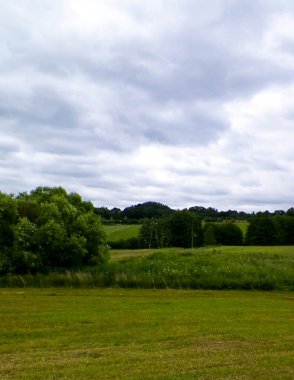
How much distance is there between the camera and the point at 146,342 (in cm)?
1198

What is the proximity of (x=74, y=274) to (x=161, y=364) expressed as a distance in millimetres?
26891

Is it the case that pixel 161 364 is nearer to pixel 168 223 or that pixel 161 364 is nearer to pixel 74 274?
pixel 74 274

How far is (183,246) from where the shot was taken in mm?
116812

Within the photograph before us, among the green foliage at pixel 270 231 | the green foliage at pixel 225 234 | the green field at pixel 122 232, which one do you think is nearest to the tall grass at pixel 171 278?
the green field at pixel 122 232

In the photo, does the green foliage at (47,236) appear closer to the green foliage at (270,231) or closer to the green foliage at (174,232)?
the green foliage at (174,232)

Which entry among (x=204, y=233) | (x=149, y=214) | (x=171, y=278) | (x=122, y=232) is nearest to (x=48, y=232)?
(x=171, y=278)

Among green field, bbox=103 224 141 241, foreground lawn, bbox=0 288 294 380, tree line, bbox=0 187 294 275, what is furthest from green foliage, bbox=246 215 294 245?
foreground lawn, bbox=0 288 294 380

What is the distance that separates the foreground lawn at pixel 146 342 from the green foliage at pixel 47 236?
A: 16.8 metres

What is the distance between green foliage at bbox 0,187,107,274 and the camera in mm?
36500

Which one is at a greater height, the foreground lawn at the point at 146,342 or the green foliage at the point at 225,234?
the green foliage at the point at 225,234

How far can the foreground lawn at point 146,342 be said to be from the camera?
29.1ft

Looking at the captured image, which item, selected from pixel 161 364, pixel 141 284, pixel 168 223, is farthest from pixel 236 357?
pixel 168 223

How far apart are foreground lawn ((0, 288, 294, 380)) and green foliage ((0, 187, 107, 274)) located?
16781mm

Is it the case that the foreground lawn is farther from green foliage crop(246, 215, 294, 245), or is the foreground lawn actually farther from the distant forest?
the distant forest
